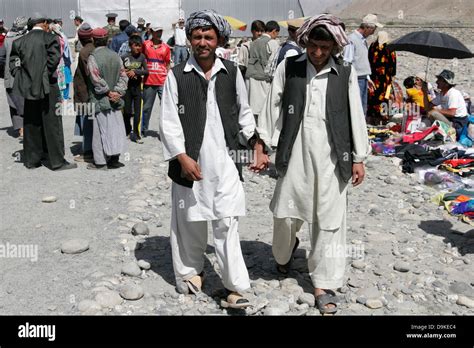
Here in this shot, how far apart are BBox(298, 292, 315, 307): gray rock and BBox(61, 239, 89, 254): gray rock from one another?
6.06 feet

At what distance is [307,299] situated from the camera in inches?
153

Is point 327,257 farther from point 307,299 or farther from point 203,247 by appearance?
point 203,247

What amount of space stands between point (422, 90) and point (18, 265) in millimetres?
7189

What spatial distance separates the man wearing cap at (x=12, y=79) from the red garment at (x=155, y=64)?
1.77 metres

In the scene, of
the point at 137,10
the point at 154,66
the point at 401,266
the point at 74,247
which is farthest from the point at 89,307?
the point at 137,10

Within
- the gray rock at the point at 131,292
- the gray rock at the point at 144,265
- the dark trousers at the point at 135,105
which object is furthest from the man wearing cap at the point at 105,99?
the gray rock at the point at 131,292

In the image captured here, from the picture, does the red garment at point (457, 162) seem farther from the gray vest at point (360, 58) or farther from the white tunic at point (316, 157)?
the white tunic at point (316, 157)

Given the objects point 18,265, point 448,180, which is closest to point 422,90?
point 448,180

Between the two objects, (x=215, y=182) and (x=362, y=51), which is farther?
(x=362, y=51)

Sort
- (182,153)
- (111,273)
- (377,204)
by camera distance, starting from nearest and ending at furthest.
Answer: (182,153) → (111,273) → (377,204)

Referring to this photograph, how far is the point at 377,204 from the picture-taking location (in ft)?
21.2

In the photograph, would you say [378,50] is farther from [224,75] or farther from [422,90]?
[224,75]

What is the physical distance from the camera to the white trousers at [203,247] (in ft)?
11.8

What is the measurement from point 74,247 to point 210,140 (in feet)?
5.68
